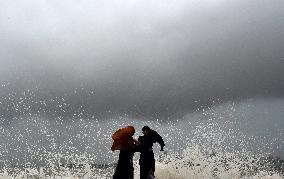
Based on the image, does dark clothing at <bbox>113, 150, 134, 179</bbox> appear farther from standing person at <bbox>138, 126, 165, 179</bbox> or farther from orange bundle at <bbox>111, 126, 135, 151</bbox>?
standing person at <bbox>138, 126, 165, 179</bbox>

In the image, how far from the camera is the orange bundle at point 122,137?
1004cm

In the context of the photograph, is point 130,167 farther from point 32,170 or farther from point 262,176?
point 32,170

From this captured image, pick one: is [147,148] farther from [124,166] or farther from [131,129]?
[131,129]

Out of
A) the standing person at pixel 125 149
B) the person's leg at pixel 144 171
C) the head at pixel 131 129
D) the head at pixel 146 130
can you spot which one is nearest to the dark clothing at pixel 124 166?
the standing person at pixel 125 149

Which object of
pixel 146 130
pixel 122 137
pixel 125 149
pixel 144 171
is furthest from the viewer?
pixel 144 171

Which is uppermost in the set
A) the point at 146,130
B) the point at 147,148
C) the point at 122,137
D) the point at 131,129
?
the point at 146,130

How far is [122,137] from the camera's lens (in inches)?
396

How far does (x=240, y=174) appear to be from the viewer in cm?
2138

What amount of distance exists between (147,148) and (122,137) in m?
1.78

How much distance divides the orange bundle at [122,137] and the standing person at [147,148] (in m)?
1.39

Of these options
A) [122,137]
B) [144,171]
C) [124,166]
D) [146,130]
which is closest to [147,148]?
[146,130]

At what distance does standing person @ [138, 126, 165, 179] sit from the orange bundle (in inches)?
54.7

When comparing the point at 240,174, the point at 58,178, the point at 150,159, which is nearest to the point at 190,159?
the point at 240,174

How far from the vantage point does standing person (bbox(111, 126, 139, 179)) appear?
10047 millimetres
